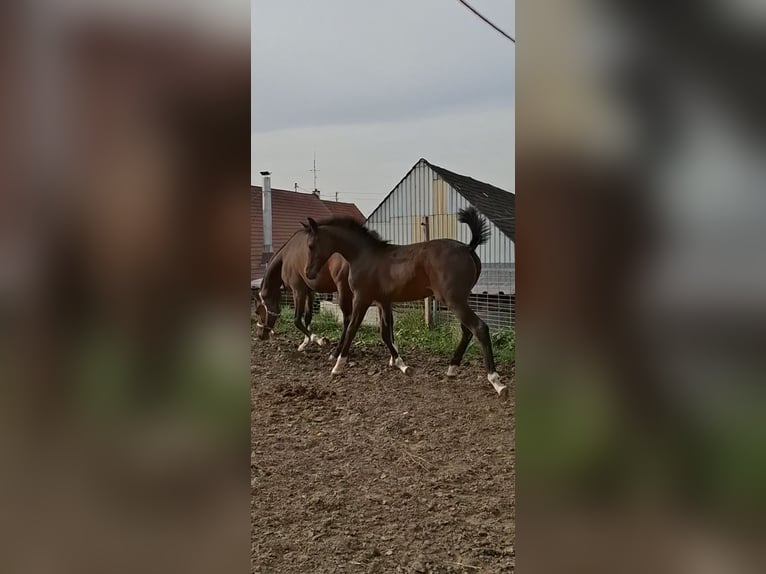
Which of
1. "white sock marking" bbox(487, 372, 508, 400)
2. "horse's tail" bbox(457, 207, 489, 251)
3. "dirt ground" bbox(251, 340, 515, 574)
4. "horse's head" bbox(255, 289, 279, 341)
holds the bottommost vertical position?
"dirt ground" bbox(251, 340, 515, 574)

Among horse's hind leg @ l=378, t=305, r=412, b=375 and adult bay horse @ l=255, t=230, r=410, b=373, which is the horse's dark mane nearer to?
horse's hind leg @ l=378, t=305, r=412, b=375

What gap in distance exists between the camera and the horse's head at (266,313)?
5.37m

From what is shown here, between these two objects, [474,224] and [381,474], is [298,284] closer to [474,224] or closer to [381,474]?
[474,224]

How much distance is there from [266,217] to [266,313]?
1.09 meters

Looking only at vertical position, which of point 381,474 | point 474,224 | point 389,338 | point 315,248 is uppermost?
point 474,224

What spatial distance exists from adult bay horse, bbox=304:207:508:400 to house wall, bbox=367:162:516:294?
0.85 meters

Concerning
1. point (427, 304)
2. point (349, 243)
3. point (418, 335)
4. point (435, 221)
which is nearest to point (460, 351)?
point (349, 243)

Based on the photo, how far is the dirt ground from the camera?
1578mm

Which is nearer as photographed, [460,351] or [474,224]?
[474,224]

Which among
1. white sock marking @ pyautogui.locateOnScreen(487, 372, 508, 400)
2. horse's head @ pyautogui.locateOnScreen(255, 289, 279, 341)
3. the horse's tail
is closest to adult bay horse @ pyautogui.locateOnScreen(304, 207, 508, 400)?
the horse's tail

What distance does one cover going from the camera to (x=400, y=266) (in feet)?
14.2

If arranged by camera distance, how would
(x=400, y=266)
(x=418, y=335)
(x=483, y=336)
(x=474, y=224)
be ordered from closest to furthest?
(x=483, y=336) < (x=474, y=224) < (x=400, y=266) < (x=418, y=335)

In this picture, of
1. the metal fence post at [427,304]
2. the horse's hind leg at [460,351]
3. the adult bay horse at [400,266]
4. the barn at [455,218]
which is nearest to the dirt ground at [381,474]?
the horse's hind leg at [460,351]

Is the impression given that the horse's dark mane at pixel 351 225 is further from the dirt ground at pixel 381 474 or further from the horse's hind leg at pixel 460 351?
the dirt ground at pixel 381 474
